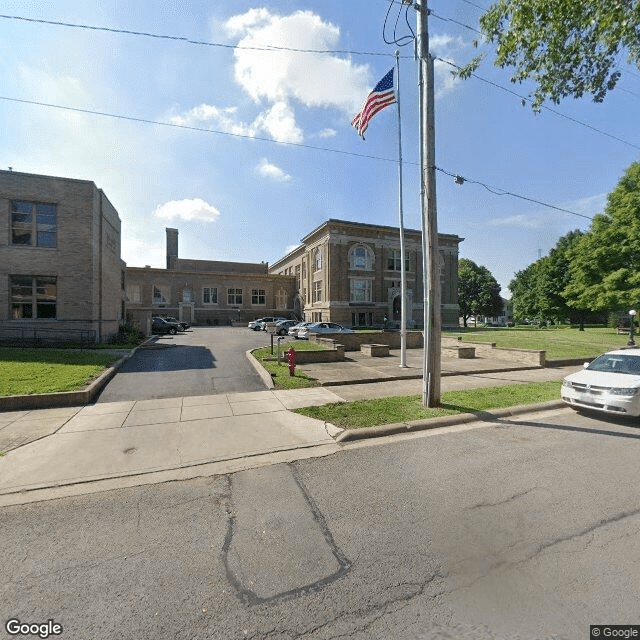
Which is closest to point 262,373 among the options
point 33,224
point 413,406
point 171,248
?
point 413,406

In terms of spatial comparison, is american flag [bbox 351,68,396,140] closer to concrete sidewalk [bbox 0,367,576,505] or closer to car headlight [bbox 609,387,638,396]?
concrete sidewalk [bbox 0,367,576,505]

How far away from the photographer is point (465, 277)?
69.9 m

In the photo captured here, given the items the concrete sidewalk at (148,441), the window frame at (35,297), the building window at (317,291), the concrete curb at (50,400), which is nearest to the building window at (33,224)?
the window frame at (35,297)

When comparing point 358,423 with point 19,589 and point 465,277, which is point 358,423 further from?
point 465,277

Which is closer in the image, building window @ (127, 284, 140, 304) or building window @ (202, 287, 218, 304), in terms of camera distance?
building window @ (127, 284, 140, 304)

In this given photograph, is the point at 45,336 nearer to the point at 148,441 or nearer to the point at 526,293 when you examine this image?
the point at 148,441

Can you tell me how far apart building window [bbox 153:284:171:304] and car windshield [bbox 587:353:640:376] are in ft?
172

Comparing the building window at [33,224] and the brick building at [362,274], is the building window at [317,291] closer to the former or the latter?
the brick building at [362,274]

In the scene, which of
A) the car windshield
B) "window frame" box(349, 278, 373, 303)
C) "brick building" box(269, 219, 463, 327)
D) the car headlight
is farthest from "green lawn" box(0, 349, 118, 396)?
"window frame" box(349, 278, 373, 303)

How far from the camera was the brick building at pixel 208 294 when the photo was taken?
49.7 m

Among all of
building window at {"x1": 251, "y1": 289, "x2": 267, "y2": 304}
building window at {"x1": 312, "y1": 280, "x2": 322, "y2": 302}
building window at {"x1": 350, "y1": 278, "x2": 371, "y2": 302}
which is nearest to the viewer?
building window at {"x1": 350, "y1": 278, "x2": 371, "y2": 302}

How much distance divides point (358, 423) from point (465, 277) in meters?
71.2

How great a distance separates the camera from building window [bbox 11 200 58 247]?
1748 cm

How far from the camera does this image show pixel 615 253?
2947cm
